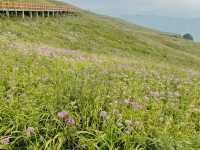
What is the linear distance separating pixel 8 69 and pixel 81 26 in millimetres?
45497

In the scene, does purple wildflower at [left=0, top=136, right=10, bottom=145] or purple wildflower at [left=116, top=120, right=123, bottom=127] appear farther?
purple wildflower at [left=116, top=120, right=123, bottom=127]

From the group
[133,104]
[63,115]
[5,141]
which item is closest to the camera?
[5,141]

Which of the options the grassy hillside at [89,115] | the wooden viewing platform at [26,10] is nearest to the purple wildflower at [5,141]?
the grassy hillside at [89,115]

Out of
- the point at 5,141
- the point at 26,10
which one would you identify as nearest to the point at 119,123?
the point at 5,141

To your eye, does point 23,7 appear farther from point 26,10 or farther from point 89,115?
point 89,115

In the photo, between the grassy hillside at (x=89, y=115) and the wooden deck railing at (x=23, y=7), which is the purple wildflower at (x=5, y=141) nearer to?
the grassy hillside at (x=89, y=115)

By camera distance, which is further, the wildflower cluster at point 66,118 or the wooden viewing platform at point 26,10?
the wooden viewing platform at point 26,10

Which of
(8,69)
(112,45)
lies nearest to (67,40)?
(112,45)

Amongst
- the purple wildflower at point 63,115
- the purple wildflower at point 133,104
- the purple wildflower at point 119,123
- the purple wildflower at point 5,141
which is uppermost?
the purple wildflower at point 63,115

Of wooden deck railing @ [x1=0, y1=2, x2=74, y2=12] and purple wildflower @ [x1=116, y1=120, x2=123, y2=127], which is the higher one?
wooden deck railing @ [x1=0, y1=2, x2=74, y2=12]

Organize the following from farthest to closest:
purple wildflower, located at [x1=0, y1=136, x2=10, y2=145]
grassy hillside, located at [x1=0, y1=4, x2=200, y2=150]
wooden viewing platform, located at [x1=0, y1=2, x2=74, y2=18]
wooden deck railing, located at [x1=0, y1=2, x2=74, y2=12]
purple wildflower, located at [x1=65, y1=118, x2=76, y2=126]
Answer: wooden viewing platform, located at [x1=0, y1=2, x2=74, y2=18] → wooden deck railing, located at [x1=0, y1=2, x2=74, y2=12] → purple wildflower, located at [x1=65, y1=118, x2=76, y2=126] → grassy hillside, located at [x1=0, y1=4, x2=200, y2=150] → purple wildflower, located at [x1=0, y1=136, x2=10, y2=145]

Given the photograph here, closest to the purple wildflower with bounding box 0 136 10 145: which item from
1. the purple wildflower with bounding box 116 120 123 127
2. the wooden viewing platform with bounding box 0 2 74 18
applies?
the purple wildflower with bounding box 116 120 123 127

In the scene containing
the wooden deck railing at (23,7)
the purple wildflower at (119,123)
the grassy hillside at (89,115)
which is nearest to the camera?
the grassy hillside at (89,115)

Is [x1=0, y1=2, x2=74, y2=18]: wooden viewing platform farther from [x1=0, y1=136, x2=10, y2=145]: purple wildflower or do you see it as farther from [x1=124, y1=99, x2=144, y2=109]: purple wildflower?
[x1=0, y1=136, x2=10, y2=145]: purple wildflower
